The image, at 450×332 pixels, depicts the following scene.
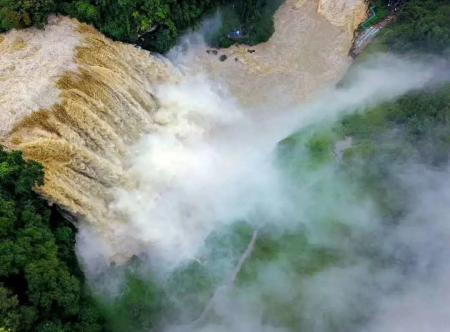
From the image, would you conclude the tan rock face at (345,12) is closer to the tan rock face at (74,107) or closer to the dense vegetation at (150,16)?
the dense vegetation at (150,16)

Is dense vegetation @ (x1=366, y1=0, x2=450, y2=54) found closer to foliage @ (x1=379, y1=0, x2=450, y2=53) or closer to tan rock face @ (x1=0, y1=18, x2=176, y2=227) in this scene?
foliage @ (x1=379, y1=0, x2=450, y2=53)

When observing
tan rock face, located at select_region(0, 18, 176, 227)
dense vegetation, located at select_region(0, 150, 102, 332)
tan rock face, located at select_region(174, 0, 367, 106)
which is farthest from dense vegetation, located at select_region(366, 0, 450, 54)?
dense vegetation, located at select_region(0, 150, 102, 332)

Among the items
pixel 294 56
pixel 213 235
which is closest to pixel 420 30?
pixel 294 56

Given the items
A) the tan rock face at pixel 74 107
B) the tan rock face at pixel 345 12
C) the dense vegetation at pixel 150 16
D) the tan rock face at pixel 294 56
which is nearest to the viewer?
the tan rock face at pixel 74 107

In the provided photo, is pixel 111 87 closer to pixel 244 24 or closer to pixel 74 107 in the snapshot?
pixel 74 107

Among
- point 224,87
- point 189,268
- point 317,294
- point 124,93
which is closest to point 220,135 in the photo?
point 224,87

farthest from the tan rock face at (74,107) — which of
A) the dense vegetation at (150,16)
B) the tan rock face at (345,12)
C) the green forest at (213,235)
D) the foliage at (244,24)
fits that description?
the tan rock face at (345,12)
